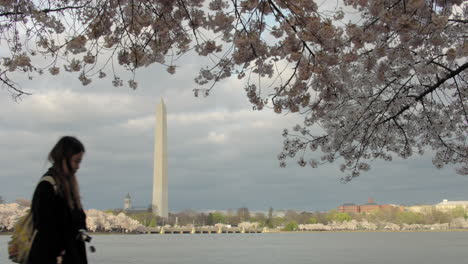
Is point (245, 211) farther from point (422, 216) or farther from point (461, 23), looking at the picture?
point (461, 23)

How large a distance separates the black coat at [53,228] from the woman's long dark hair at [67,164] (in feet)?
0.13

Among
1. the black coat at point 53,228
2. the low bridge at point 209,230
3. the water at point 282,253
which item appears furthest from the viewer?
the low bridge at point 209,230

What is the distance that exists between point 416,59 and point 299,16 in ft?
7.95

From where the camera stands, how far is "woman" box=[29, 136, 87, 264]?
2727 millimetres

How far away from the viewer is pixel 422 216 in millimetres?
94438

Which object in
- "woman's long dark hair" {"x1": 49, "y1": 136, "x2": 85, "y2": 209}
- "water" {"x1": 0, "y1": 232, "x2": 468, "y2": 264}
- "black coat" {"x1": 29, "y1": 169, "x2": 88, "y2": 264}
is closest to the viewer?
"black coat" {"x1": 29, "y1": 169, "x2": 88, "y2": 264}

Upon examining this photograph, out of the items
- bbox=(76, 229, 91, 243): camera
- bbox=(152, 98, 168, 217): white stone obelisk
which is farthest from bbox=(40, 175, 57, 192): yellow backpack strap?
bbox=(152, 98, 168, 217): white stone obelisk

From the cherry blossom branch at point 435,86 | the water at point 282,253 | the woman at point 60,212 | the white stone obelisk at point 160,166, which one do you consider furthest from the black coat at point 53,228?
the white stone obelisk at point 160,166

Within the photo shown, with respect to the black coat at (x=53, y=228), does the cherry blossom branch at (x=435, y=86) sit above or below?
above

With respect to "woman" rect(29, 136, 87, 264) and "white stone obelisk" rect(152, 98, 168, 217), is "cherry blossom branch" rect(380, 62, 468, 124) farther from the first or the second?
"white stone obelisk" rect(152, 98, 168, 217)

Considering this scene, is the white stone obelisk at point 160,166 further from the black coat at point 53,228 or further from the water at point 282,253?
the black coat at point 53,228

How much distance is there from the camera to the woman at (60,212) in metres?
2.73

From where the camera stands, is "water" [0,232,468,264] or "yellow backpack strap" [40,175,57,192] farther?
"water" [0,232,468,264]

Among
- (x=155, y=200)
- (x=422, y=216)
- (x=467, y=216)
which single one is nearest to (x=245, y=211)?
(x=422, y=216)
